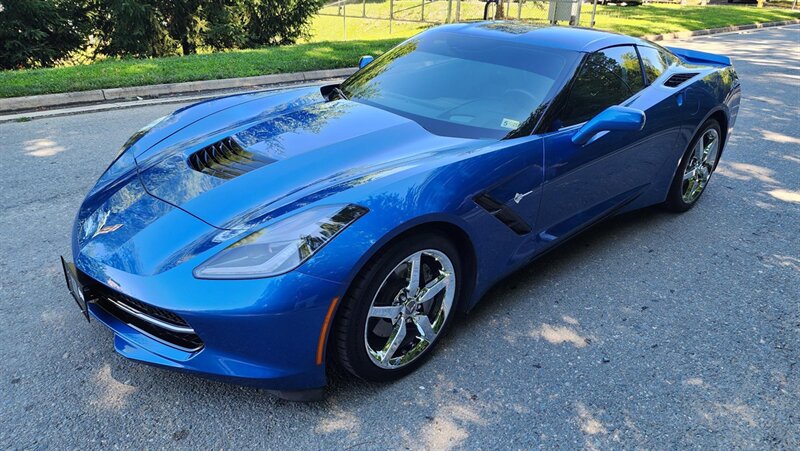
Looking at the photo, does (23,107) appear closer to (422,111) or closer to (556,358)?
(422,111)

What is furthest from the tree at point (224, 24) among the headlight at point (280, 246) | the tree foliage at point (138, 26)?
the headlight at point (280, 246)

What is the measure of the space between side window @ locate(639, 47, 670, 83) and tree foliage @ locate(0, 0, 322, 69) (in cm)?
889

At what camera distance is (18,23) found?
922cm

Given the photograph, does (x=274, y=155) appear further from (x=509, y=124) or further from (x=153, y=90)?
(x=153, y=90)

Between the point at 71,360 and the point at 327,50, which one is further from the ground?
the point at 327,50

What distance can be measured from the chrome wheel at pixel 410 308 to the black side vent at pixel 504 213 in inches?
12.3

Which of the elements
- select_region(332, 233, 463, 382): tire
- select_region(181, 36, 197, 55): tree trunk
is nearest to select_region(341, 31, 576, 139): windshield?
select_region(332, 233, 463, 382): tire

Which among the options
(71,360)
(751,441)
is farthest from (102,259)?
(751,441)

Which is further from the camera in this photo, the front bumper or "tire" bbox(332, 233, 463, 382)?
"tire" bbox(332, 233, 463, 382)

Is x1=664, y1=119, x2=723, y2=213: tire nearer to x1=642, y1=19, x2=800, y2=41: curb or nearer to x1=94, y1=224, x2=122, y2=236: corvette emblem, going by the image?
x1=94, y1=224, x2=122, y2=236: corvette emblem

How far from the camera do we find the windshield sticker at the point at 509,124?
2965 millimetres

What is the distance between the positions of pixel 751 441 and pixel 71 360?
9.31ft

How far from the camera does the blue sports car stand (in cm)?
210

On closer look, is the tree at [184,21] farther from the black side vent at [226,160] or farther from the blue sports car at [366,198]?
the black side vent at [226,160]
